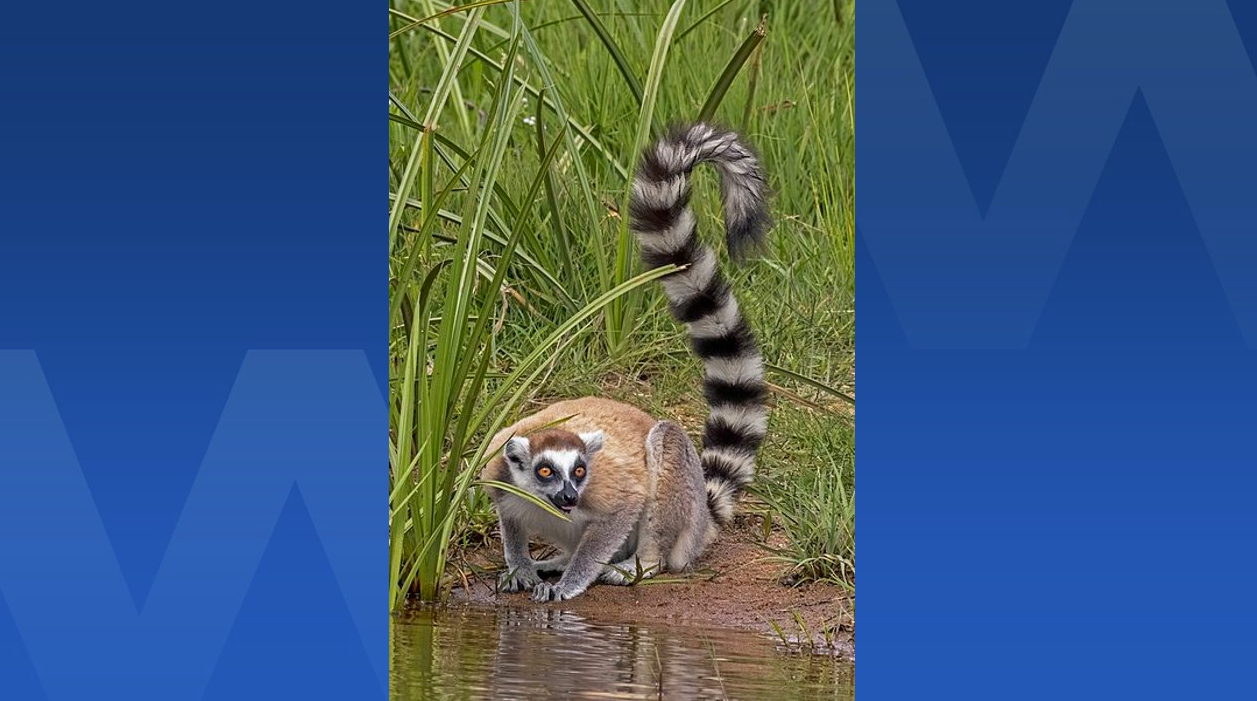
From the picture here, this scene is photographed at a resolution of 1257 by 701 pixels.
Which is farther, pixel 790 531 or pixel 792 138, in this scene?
pixel 792 138

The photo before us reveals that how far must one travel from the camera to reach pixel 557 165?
24.8 feet

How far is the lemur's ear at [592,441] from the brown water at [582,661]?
625mm

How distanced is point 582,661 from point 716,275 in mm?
1715

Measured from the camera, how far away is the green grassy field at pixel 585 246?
539 centimetres

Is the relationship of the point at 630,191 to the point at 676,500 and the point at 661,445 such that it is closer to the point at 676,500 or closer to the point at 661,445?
the point at 661,445

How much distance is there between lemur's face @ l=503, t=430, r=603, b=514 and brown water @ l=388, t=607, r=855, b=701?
42 cm

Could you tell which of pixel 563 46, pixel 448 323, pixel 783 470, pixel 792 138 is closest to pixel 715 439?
pixel 783 470

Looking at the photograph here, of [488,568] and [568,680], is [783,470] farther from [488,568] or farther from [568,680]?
[568,680]

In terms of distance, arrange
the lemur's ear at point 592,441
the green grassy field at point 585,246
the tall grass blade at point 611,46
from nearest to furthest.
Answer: the green grassy field at point 585,246
the lemur's ear at point 592,441
the tall grass blade at point 611,46

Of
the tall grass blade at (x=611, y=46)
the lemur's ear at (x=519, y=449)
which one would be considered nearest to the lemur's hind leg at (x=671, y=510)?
the lemur's ear at (x=519, y=449)

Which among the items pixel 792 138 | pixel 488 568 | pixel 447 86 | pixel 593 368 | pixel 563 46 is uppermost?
pixel 563 46

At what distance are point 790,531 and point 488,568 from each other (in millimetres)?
1101

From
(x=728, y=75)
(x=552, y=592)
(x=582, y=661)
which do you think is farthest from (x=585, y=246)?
(x=582, y=661)

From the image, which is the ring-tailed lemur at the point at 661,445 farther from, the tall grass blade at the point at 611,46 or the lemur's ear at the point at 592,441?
the tall grass blade at the point at 611,46
